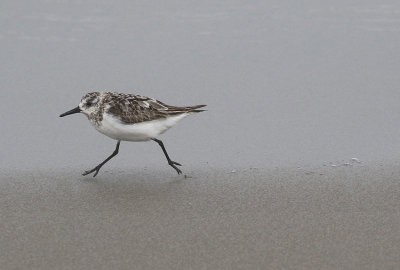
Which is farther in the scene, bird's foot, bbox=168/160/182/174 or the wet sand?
bird's foot, bbox=168/160/182/174

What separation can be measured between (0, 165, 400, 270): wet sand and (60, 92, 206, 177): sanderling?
0.30 meters

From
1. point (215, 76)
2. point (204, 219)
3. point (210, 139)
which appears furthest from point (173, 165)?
point (215, 76)

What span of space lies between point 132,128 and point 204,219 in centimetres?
129

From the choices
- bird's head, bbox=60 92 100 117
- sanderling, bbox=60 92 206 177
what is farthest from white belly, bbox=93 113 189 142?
bird's head, bbox=60 92 100 117

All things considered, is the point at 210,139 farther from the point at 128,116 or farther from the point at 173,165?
the point at 128,116

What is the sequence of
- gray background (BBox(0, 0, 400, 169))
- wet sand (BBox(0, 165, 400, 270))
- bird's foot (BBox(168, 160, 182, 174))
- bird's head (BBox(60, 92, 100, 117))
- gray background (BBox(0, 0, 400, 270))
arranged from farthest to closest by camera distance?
gray background (BBox(0, 0, 400, 169)) < bird's head (BBox(60, 92, 100, 117)) < bird's foot (BBox(168, 160, 182, 174)) < gray background (BBox(0, 0, 400, 270)) < wet sand (BBox(0, 165, 400, 270))

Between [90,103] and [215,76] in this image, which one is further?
[215,76]

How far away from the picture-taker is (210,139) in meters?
6.21

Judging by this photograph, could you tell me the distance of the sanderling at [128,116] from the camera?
5484 millimetres

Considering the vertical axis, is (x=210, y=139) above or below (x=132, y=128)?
below

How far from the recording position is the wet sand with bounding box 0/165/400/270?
12.7ft

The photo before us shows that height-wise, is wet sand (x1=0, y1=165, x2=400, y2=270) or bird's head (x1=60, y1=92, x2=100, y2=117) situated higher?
bird's head (x1=60, y1=92, x2=100, y2=117)

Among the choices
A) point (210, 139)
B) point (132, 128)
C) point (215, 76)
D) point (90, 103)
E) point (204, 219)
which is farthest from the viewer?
point (215, 76)

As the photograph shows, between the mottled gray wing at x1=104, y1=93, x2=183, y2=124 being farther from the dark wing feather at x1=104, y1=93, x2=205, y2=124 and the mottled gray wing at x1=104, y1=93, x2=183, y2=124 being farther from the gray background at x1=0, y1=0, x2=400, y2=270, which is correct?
the gray background at x1=0, y1=0, x2=400, y2=270
